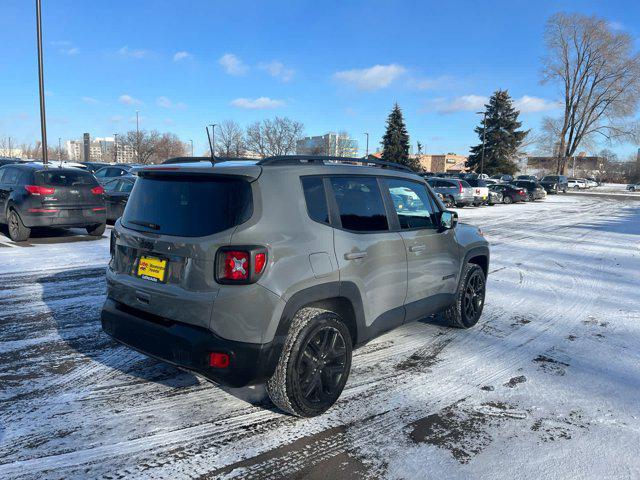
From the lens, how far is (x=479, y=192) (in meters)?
26.9

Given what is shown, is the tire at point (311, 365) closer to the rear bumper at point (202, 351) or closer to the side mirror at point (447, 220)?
the rear bumper at point (202, 351)

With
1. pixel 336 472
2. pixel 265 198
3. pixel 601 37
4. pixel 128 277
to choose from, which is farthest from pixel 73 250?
pixel 601 37

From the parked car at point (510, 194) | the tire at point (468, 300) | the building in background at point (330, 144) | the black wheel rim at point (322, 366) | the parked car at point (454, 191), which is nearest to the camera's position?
the black wheel rim at point (322, 366)

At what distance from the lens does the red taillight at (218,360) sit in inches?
113

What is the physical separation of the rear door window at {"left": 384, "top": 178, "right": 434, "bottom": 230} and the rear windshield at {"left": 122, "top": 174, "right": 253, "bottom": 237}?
1.57 metres

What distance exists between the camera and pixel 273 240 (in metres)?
2.95

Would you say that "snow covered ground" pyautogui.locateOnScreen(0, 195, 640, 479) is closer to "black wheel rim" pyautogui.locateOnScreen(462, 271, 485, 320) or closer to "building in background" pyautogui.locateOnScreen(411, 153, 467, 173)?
"black wheel rim" pyautogui.locateOnScreen(462, 271, 485, 320)

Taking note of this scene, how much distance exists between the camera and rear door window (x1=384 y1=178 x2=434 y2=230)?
412 cm

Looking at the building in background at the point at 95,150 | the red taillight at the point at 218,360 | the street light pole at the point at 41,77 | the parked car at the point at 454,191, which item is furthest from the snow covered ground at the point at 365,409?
the building in background at the point at 95,150

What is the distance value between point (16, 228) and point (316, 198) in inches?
347

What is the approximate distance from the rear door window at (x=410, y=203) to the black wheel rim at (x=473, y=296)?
1.17m

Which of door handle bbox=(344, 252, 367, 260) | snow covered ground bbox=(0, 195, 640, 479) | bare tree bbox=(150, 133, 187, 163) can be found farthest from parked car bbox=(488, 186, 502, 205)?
bare tree bbox=(150, 133, 187, 163)

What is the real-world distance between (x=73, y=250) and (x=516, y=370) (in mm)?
8247

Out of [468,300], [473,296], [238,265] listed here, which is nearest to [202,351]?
[238,265]
